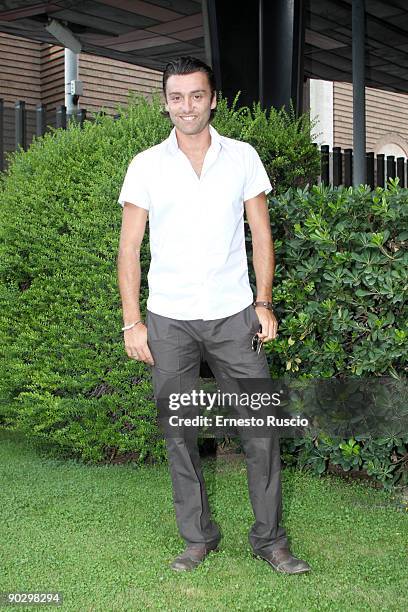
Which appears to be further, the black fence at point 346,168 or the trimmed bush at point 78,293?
the black fence at point 346,168

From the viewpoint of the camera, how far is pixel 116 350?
485cm

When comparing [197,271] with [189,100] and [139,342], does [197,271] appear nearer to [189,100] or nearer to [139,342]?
[139,342]

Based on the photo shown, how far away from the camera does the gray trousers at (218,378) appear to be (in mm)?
3301

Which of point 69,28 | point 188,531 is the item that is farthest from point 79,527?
point 69,28

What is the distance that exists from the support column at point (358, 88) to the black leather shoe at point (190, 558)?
814 cm

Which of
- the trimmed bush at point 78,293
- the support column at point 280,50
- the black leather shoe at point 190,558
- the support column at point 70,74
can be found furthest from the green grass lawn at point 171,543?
the support column at point 70,74

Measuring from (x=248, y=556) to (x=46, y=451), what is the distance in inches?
94.0

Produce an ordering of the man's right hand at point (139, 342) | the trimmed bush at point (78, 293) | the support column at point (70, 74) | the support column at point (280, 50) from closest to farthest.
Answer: the man's right hand at point (139, 342) → the trimmed bush at point (78, 293) → the support column at point (280, 50) → the support column at point (70, 74)

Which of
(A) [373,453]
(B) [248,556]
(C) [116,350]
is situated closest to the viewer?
(B) [248,556]

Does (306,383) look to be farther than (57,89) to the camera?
No

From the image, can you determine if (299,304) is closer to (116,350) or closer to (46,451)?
(116,350)

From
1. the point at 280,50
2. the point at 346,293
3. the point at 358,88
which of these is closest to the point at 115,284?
the point at 346,293

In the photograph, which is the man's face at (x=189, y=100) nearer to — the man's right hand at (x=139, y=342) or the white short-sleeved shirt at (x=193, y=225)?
the white short-sleeved shirt at (x=193, y=225)

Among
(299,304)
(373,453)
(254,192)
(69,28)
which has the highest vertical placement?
(69,28)
